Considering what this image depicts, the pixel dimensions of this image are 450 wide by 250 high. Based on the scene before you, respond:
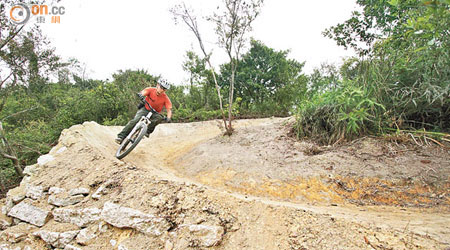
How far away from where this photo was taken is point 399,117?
10.4ft

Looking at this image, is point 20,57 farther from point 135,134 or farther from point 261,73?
point 261,73

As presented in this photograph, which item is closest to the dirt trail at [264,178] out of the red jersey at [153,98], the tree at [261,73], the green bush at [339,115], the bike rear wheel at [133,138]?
the bike rear wheel at [133,138]

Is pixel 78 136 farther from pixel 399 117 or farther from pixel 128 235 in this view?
pixel 399 117

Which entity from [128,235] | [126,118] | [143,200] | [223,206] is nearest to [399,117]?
[223,206]

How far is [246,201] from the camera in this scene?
6.71 ft

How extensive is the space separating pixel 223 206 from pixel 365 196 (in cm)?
168

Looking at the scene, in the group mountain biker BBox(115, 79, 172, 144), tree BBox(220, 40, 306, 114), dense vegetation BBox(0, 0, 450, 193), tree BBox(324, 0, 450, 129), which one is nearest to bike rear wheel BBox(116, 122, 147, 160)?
mountain biker BBox(115, 79, 172, 144)

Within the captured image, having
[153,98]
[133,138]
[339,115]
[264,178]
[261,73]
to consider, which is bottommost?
[264,178]

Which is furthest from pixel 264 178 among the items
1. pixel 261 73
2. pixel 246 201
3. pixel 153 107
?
pixel 261 73

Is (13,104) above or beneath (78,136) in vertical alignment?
above

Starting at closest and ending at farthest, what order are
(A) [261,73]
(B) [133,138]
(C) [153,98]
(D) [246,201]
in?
(D) [246,201]
(B) [133,138]
(C) [153,98]
(A) [261,73]

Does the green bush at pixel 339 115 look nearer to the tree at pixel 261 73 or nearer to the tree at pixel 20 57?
the tree at pixel 20 57

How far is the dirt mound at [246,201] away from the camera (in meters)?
1.66

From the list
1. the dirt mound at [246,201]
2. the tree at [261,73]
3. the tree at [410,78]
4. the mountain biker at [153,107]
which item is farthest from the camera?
the tree at [261,73]
